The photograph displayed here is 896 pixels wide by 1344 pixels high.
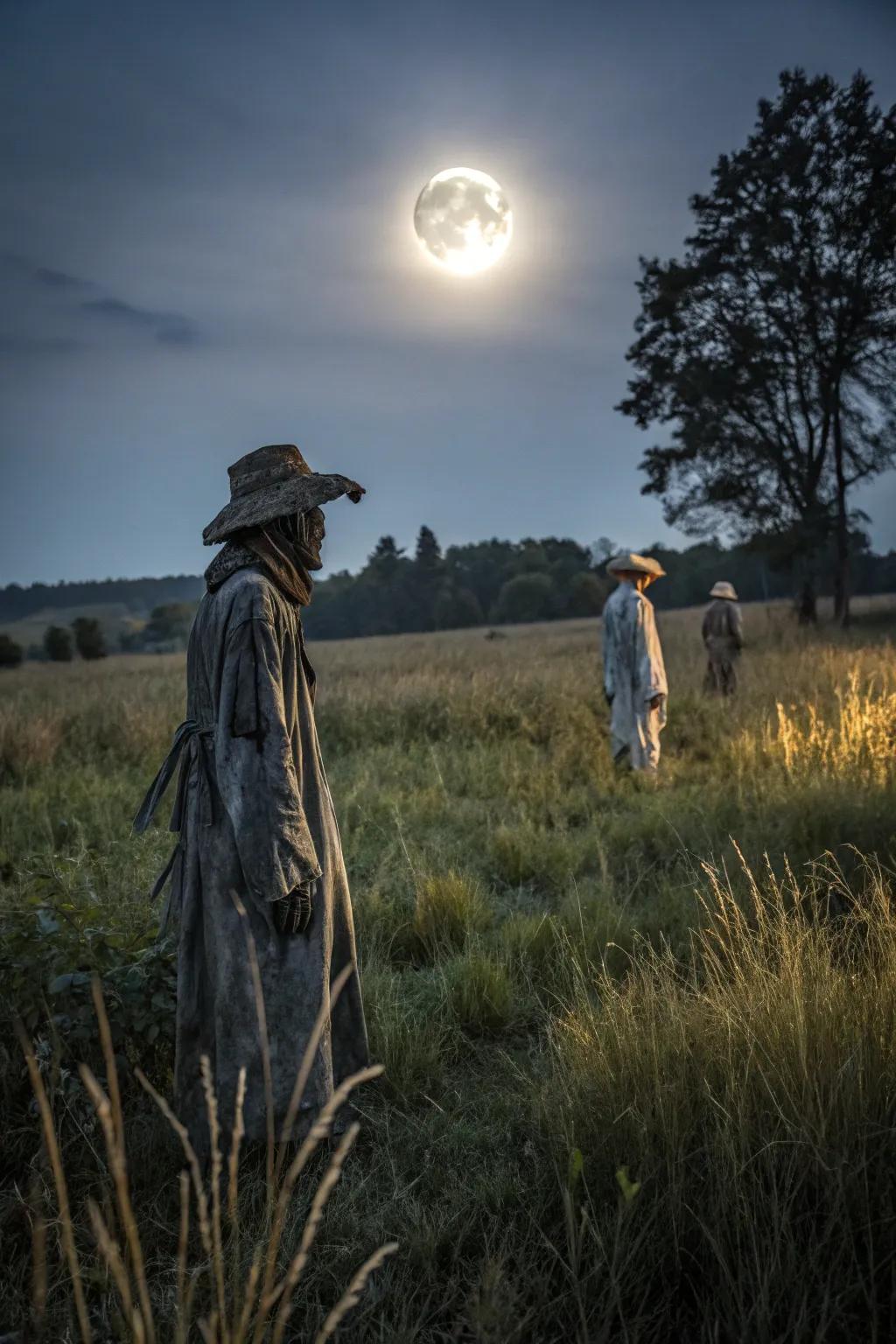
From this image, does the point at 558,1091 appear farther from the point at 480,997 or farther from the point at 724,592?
the point at 724,592

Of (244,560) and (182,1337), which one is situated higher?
(244,560)

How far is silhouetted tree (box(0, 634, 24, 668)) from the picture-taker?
62.5ft

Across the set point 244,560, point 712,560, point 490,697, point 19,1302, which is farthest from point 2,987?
point 712,560

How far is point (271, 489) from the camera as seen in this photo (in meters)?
2.46

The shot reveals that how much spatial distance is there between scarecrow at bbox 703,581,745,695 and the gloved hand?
968 cm

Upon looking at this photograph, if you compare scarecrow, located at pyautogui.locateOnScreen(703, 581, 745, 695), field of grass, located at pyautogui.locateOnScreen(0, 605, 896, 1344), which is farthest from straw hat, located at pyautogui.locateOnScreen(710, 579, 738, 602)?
field of grass, located at pyautogui.locateOnScreen(0, 605, 896, 1344)

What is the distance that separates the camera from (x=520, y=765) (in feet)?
26.1

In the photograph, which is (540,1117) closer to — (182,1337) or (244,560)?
(182,1337)

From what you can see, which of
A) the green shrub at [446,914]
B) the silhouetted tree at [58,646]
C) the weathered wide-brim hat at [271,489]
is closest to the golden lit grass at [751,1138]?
the green shrub at [446,914]

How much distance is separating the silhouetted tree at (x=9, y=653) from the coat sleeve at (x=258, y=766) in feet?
62.8

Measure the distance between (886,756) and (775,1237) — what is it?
17.3 ft

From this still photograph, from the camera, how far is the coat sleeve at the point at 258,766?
224cm

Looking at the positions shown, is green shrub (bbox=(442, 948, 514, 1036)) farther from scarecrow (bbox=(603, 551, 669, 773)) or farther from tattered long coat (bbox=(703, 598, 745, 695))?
tattered long coat (bbox=(703, 598, 745, 695))

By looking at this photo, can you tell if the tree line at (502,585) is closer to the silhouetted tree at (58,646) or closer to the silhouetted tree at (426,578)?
the silhouetted tree at (426,578)
